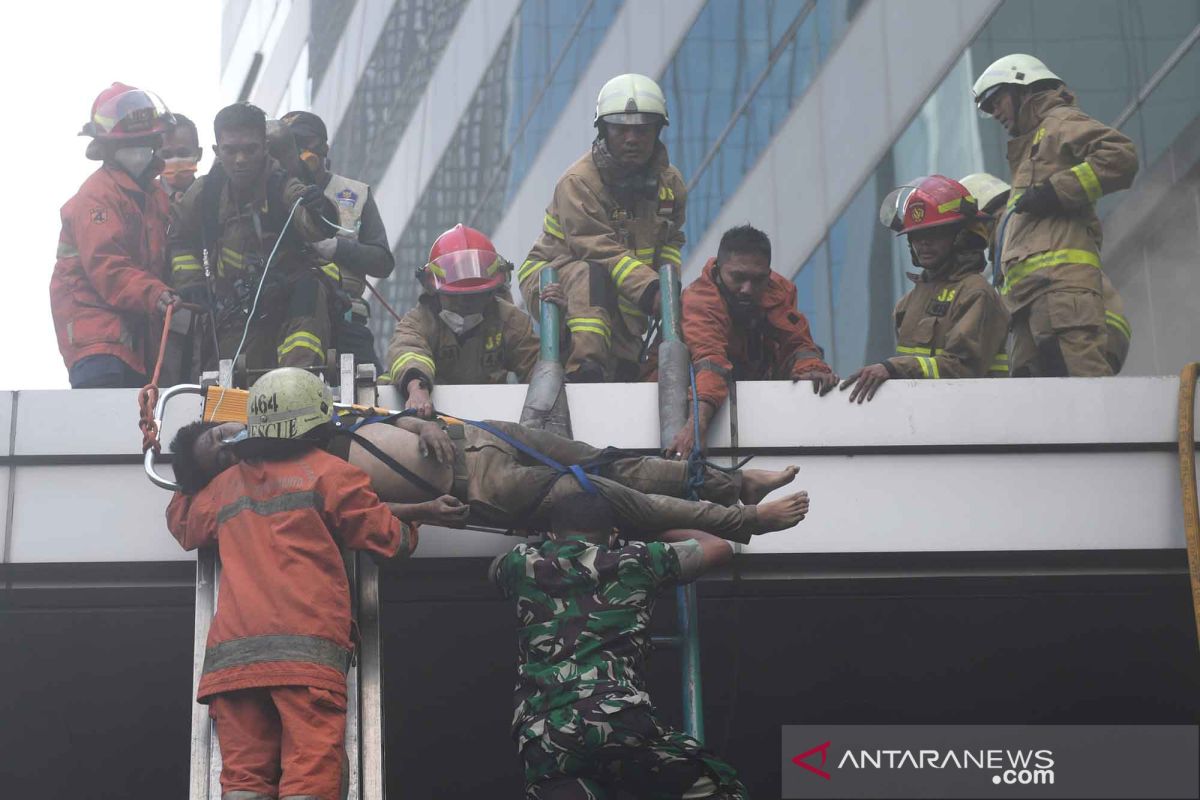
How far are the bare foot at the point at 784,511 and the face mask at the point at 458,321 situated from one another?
6.24 ft

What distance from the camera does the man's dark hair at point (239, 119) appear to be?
6711 millimetres

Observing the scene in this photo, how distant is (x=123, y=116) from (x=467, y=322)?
181 centimetres

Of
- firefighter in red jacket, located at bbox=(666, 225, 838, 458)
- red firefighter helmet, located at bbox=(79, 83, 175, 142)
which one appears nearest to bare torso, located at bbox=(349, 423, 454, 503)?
firefighter in red jacket, located at bbox=(666, 225, 838, 458)

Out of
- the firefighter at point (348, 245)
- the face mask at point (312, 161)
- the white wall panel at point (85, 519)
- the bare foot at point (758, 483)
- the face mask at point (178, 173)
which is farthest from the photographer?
the face mask at point (178, 173)

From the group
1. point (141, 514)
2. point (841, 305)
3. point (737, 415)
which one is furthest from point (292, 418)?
point (841, 305)

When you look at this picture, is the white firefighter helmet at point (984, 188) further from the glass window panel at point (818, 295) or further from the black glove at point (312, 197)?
the glass window panel at point (818, 295)

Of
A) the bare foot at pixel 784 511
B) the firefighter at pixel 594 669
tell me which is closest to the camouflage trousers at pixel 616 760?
the firefighter at pixel 594 669

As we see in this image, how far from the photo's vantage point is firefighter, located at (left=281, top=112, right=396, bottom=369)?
7.19 meters

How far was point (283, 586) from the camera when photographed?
5.00 m

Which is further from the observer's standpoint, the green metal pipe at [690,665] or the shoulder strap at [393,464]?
the shoulder strap at [393,464]

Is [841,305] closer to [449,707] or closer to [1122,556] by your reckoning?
[449,707]

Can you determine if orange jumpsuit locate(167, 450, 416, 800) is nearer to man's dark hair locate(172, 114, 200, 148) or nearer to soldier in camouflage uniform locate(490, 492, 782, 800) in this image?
soldier in camouflage uniform locate(490, 492, 782, 800)

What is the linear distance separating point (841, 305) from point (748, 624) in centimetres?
539

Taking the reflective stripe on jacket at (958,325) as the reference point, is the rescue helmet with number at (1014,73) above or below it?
above
